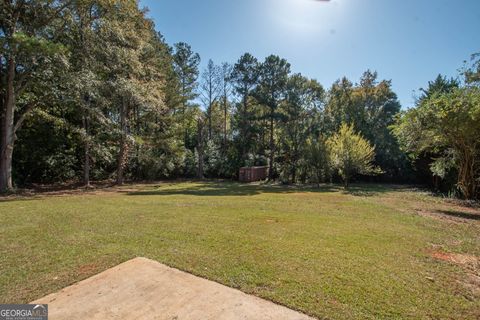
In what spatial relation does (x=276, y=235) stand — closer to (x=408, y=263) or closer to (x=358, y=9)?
(x=408, y=263)

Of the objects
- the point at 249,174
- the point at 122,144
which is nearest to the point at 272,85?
the point at 249,174

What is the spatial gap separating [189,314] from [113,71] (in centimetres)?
1575

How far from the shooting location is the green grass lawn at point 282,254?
112 inches

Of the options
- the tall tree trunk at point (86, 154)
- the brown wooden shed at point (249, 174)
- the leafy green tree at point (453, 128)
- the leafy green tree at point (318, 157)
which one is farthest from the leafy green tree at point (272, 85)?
the tall tree trunk at point (86, 154)

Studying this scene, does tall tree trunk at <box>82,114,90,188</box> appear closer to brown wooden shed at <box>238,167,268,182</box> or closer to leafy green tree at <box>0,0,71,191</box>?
leafy green tree at <box>0,0,71,191</box>

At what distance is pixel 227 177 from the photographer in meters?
24.3

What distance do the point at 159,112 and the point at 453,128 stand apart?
58.4ft

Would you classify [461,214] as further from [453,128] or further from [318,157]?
[318,157]

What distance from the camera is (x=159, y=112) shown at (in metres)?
19.9

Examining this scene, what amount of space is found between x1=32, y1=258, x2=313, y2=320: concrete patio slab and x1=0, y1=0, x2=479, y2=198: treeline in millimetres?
10012

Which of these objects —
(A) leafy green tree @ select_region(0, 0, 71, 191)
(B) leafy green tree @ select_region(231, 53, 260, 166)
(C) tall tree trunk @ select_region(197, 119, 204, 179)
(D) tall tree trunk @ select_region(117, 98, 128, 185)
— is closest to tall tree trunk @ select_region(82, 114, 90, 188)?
(D) tall tree trunk @ select_region(117, 98, 128, 185)

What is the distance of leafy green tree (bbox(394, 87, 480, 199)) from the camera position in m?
9.54

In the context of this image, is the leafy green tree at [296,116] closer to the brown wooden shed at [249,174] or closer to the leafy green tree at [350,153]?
the brown wooden shed at [249,174]

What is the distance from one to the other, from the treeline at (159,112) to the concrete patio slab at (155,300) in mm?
10012
